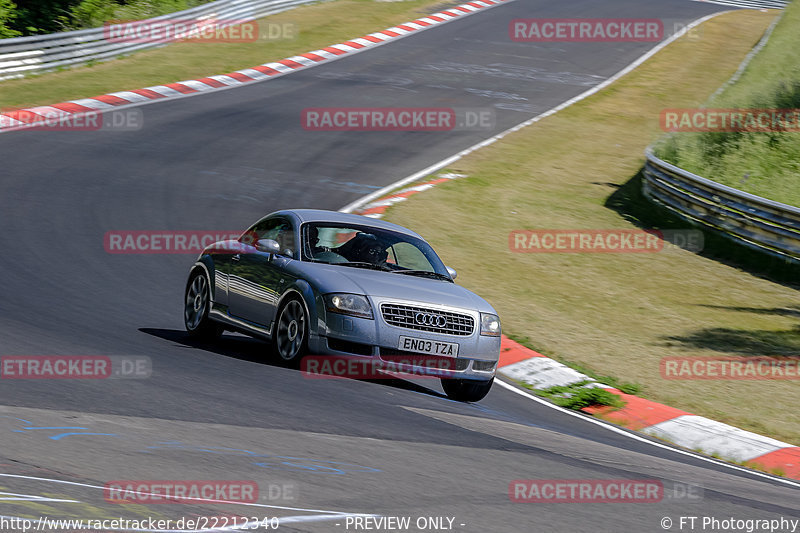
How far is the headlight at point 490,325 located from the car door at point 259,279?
1833mm

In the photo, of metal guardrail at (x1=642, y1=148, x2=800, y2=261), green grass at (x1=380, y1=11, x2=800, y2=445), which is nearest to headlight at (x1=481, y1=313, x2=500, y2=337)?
green grass at (x1=380, y1=11, x2=800, y2=445)

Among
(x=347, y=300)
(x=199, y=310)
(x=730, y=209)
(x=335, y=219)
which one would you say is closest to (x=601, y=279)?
(x=730, y=209)

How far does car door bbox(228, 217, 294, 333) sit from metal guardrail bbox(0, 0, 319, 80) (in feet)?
61.7

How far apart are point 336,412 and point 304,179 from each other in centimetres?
1246

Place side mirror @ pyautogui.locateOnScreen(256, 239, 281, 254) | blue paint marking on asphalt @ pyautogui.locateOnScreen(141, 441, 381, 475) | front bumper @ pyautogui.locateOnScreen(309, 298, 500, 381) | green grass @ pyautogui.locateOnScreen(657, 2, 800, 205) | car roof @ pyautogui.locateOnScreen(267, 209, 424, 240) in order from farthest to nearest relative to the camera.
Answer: green grass @ pyautogui.locateOnScreen(657, 2, 800, 205), car roof @ pyautogui.locateOnScreen(267, 209, 424, 240), side mirror @ pyautogui.locateOnScreen(256, 239, 281, 254), front bumper @ pyautogui.locateOnScreen(309, 298, 500, 381), blue paint marking on asphalt @ pyautogui.locateOnScreen(141, 441, 381, 475)

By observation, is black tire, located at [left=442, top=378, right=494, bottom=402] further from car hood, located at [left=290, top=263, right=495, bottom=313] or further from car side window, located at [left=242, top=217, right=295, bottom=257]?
car side window, located at [left=242, top=217, right=295, bottom=257]

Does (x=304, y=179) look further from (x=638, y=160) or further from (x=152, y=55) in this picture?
(x=152, y=55)

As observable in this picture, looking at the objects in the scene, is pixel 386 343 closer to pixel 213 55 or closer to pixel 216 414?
pixel 216 414

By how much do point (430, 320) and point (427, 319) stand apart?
29 mm

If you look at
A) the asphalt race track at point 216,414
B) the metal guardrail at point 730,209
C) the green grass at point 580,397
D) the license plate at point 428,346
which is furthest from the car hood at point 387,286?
the metal guardrail at point 730,209

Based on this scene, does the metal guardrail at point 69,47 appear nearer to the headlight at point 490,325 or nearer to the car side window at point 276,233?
the car side window at point 276,233

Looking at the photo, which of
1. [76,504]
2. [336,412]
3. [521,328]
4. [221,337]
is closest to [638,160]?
[521,328]

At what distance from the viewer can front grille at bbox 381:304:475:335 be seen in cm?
888

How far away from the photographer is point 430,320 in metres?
8.99
